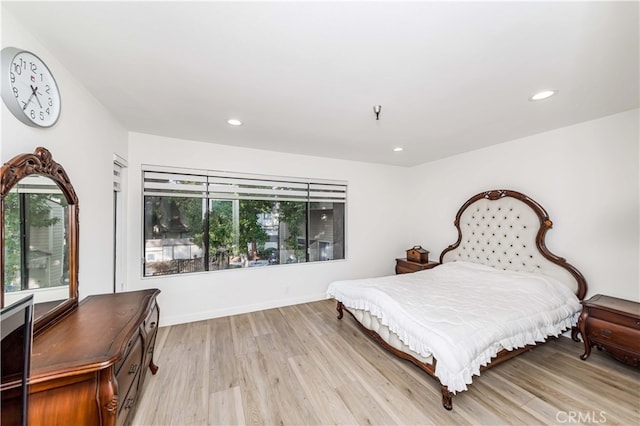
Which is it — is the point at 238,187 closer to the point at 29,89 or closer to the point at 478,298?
the point at 29,89

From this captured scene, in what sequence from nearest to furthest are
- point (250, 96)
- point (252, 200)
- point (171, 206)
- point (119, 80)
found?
point (119, 80) < point (250, 96) < point (171, 206) < point (252, 200)

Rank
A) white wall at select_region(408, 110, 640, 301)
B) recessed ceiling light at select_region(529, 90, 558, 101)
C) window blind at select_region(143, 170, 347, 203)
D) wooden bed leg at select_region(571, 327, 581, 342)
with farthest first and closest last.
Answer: window blind at select_region(143, 170, 347, 203) → wooden bed leg at select_region(571, 327, 581, 342) → white wall at select_region(408, 110, 640, 301) → recessed ceiling light at select_region(529, 90, 558, 101)

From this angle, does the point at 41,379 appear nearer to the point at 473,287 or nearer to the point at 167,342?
the point at 167,342

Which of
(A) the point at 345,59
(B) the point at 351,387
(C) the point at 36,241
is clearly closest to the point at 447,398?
(B) the point at 351,387

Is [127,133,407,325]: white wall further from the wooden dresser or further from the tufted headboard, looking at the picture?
the wooden dresser

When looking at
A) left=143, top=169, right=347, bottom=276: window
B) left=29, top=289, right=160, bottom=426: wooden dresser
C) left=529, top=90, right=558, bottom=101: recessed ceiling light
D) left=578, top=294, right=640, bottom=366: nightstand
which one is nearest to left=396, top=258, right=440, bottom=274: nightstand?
left=143, top=169, right=347, bottom=276: window

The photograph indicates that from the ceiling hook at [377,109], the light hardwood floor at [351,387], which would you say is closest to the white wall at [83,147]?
the light hardwood floor at [351,387]

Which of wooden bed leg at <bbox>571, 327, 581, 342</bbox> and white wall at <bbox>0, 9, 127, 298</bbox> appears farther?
wooden bed leg at <bbox>571, 327, 581, 342</bbox>

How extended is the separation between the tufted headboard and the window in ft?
6.70

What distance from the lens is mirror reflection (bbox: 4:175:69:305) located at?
1.23 meters

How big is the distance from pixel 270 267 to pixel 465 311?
2.67 m

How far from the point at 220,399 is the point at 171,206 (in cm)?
242

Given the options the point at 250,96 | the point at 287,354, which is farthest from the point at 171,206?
the point at 287,354

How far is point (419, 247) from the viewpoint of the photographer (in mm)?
4539
